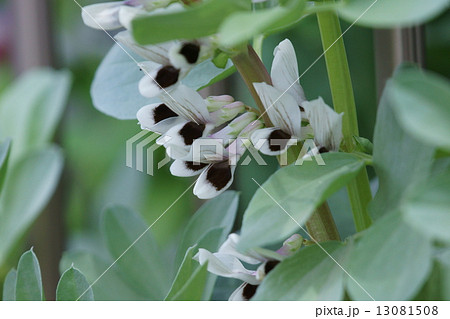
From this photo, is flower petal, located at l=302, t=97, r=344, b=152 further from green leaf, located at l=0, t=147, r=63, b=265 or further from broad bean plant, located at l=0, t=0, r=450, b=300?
green leaf, located at l=0, t=147, r=63, b=265

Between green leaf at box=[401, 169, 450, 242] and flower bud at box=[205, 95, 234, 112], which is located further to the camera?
flower bud at box=[205, 95, 234, 112]

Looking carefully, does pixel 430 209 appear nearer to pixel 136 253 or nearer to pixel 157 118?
pixel 157 118

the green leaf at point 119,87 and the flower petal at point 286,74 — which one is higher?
the flower petal at point 286,74

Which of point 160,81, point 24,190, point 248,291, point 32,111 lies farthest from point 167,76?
point 32,111

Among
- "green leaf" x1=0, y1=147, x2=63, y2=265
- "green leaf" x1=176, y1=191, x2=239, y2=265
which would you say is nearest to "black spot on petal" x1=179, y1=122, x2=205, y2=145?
"green leaf" x1=176, y1=191, x2=239, y2=265

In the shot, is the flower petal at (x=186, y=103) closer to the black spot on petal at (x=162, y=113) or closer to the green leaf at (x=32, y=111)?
the black spot on petal at (x=162, y=113)

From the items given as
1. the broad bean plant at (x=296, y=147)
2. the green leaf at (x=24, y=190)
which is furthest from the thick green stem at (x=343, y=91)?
the green leaf at (x=24, y=190)
